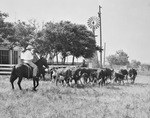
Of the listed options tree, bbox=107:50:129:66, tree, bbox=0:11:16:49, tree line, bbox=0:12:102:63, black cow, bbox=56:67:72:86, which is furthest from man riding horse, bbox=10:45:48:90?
tree, bbox=107:50:129:66

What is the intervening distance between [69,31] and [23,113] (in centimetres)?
3954

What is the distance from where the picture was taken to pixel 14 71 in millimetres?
13344

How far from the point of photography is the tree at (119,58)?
121m

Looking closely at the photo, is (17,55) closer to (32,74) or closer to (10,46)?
(10,46)

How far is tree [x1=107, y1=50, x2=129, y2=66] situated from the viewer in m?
121

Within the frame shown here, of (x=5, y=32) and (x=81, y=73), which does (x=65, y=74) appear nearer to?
(x=81, y=73)

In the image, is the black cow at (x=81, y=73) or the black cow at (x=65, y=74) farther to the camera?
the black cow at (x=81, y=73)

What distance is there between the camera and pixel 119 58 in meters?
125

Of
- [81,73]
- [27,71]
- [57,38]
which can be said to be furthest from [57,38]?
[27,71]

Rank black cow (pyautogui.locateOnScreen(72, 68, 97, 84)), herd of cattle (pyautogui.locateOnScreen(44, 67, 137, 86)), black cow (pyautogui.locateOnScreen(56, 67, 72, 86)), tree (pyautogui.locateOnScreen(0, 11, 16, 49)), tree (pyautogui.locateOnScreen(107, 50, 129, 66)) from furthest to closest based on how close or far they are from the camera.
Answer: tree (pyautogui.locateOnScreen(107, 50, 129, 66)) < tree (pyautogui.locateOnScreen(0, 11, 16, 49)) < black cow (pyautogui.locateOnScreen(72, 68, 97, 84)) < herd of cattle (pyautogui.locateOnScreen(44, 67, 137, 86)) < black cow (pyautogui.locateOnScreen(56, 67, 72, 86))

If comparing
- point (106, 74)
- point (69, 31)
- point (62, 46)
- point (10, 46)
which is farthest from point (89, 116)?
point (69, 31)

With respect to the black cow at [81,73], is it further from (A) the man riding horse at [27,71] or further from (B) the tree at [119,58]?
(B) the tree at [119,58]

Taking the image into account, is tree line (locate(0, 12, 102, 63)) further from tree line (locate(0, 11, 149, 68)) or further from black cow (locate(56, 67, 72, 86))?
black cow (locate(56, 67, 72, 86))

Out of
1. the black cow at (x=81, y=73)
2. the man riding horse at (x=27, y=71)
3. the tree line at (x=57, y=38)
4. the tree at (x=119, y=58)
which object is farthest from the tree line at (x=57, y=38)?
the tree at (x=119, y=58)
